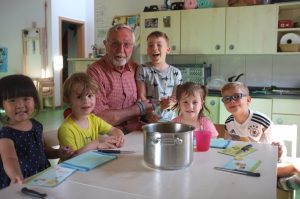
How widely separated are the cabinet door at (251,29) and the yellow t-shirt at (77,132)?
237 cm

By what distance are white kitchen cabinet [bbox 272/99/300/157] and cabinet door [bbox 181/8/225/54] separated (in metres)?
0.91

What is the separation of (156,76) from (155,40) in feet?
0.87

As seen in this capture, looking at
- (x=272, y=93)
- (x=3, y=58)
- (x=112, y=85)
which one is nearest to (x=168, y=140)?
(x=112, y=85)

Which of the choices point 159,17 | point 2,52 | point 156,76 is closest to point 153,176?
point 156,76

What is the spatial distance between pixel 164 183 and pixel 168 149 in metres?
0.12

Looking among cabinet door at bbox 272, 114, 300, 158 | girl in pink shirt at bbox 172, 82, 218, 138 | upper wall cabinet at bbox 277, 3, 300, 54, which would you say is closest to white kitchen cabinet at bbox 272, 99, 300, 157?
cabinet door at bbox 272, 114, 300, 158

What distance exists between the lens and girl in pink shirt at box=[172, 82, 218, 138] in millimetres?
1745

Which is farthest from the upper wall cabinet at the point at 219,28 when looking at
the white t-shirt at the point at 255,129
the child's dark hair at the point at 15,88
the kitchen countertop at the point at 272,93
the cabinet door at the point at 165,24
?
the child's dark hair at the point at 15,88

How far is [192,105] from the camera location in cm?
175

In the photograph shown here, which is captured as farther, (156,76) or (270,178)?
(156,76)

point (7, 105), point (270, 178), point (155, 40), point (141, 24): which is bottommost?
point (270, 178)

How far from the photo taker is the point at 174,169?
1.03 metres

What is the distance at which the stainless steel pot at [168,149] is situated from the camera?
987mm

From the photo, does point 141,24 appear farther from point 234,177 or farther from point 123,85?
point 234,177
